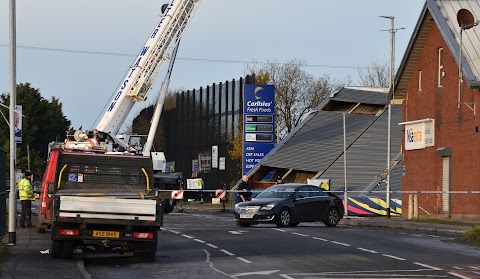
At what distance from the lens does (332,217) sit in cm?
3631

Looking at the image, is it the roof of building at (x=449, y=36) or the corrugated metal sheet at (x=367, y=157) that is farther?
the corrugated metal sheet at (x=367, y=157)

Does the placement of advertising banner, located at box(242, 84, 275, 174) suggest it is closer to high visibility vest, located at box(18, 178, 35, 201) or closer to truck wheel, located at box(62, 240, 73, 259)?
high visibility vest, located at box(18, 178, 35, 201)

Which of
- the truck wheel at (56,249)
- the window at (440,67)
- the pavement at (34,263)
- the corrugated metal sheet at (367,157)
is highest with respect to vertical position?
the window at (440,67)

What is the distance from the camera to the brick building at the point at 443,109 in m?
41.7

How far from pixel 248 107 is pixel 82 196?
132 feet

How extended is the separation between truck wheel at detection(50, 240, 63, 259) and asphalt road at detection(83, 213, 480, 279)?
57cm

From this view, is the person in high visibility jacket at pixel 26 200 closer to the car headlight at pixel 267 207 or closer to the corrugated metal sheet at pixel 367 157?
the car headlight at pixel 267 207

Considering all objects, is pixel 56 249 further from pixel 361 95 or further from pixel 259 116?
pixel 361 95

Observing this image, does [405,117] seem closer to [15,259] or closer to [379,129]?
[379,129]

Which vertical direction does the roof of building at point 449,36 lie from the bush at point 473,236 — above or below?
above

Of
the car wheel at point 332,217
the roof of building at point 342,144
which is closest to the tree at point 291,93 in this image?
the roof of building at point 342,144

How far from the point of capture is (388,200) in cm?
4650

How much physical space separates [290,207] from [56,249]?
15243 millimetres

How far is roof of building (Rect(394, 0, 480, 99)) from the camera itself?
41.7m
